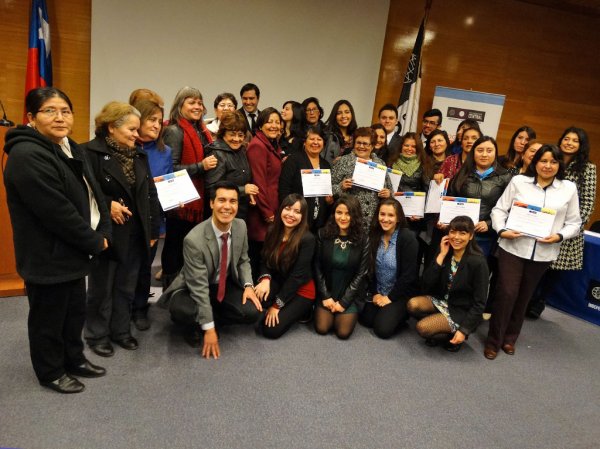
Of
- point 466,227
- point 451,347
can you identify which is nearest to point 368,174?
point 466,227

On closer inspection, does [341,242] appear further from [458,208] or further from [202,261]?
[202,261]

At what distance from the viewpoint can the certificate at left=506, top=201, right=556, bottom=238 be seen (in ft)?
9.07

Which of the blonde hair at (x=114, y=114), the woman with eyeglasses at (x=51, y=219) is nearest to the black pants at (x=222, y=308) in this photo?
the woman with eyeglasses at (x=51, y=219)

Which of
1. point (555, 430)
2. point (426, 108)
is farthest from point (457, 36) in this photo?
point (555, 430)

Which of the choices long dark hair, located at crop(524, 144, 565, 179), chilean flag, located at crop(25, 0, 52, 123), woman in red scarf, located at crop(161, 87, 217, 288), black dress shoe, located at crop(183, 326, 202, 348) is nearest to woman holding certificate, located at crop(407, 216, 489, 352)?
long dark hair, located at crop(524, 144, 565, 179)

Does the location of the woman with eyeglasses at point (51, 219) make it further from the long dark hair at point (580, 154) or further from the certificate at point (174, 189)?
the long dark hair at point (580, 154)

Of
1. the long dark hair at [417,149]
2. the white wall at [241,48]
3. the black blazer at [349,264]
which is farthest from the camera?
the white wall at [241,48]

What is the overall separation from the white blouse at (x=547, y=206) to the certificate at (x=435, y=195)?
56cm

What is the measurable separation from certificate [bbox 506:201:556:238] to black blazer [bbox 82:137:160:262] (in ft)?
8.10

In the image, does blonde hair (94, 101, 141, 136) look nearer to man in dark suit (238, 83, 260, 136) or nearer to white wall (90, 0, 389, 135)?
man in dark suit (238, 83, 260, 136)

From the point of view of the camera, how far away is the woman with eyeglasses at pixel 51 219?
169 cm

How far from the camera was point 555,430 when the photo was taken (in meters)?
2.28

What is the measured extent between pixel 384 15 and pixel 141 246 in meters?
4.43

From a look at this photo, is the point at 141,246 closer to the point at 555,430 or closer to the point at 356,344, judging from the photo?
the point at 356,344
